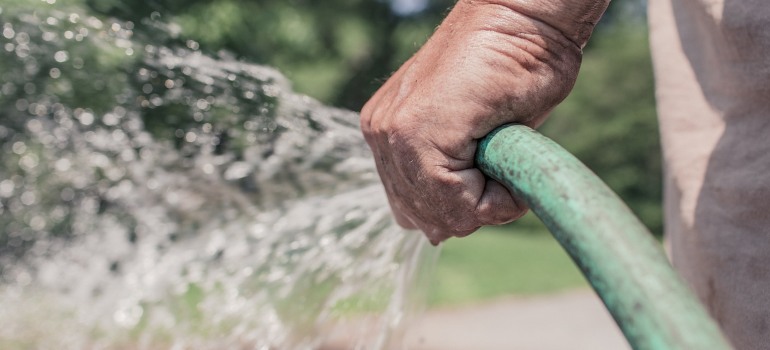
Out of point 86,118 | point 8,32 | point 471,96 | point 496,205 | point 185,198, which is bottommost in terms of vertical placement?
point 86,118

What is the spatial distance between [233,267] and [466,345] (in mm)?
5056

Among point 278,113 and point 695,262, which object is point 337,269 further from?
point 695,262

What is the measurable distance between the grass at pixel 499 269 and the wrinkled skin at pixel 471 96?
290 inches

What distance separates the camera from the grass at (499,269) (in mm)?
9938

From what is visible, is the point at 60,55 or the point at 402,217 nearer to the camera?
the point at 402,217

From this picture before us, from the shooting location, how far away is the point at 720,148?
5.80ft

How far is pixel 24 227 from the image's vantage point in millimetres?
6531

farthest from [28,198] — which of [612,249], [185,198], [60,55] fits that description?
[612,249]

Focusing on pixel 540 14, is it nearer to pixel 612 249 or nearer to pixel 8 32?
pixel 612 249

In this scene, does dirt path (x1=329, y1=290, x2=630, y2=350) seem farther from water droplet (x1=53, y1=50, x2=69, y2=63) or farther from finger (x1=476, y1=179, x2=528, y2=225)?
finger (x1=476, y1=179, x2=528, y2=225)

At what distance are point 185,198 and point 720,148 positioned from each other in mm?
2652

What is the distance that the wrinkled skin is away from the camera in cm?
130

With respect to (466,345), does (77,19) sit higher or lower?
higher

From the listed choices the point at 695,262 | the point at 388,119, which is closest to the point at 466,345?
the point at 695,262
